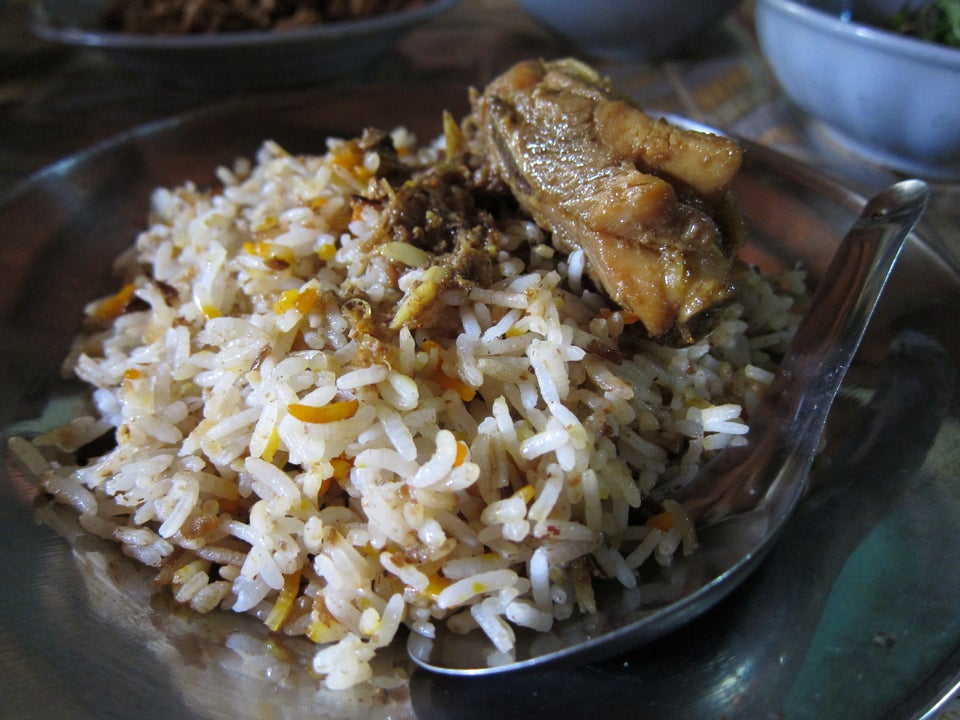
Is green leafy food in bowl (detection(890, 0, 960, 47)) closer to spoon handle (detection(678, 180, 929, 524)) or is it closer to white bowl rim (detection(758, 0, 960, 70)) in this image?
white bowl rim (detection(758, 0, 960, 70))

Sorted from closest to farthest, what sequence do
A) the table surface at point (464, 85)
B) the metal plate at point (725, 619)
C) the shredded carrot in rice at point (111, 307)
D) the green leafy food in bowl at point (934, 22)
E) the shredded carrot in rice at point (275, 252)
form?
the metal plate at point (725, 619)
the shredded carrot in rice at point (275, 252)
the shredded carrot in rice at point (111, 307)
the green leafy food in bowl at point (934, 22)
the table surface at point (464, 85)

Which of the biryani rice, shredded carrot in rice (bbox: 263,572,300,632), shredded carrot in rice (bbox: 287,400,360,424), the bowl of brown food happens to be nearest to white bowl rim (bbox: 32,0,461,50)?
the bowl of brown food

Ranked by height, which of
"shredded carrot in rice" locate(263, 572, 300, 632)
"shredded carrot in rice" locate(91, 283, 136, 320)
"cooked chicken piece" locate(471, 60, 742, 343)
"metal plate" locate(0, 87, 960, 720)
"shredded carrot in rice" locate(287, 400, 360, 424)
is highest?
"cooked chicken piece" locate(471, 60, 742, 343)

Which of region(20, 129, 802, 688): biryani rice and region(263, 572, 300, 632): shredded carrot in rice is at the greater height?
region(20, 129, 802, 688): biryani rice

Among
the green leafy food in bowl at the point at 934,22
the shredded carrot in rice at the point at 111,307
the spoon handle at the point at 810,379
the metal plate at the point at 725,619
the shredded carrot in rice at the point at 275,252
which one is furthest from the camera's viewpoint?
the green leafy food in bowl at the point at 934,22

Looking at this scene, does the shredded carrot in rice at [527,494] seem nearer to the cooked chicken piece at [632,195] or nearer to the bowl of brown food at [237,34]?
the cooked chicken piece at [632,195]

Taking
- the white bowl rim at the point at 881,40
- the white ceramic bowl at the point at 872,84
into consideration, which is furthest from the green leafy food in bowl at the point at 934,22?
the white bowl rim at the point at 881,40
